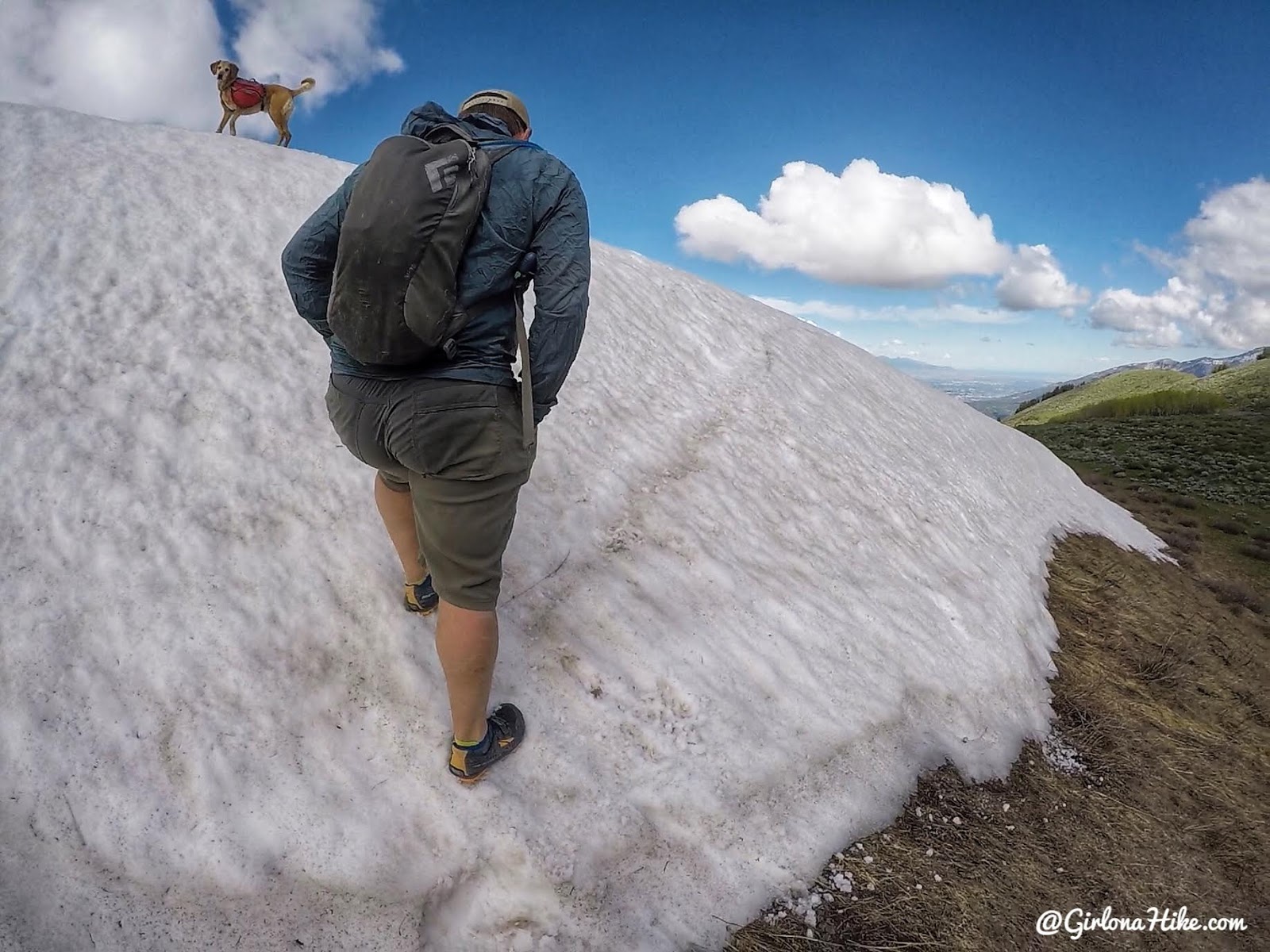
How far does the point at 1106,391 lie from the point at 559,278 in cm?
14929

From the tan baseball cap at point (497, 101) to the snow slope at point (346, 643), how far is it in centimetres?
326

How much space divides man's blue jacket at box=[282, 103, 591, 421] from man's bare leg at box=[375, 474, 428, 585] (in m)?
1.11

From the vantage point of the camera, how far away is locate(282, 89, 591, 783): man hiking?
277 cm

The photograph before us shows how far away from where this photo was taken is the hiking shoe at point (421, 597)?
4.74 m

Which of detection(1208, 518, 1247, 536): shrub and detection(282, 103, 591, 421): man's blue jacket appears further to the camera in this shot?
detection(1208, 518, 1247, 536): shrub

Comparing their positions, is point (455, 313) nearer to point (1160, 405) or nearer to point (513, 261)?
point (513, 261)

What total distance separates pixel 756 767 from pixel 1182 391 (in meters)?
118

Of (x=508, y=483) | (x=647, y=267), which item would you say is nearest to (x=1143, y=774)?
(x=508, y=483)

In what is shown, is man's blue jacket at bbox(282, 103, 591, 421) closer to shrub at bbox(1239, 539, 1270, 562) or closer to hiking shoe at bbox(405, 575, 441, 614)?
hiking shoe at bbox(405, 575, 441, 614)

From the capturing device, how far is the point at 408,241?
2744mm

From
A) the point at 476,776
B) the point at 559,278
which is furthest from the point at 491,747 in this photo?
the point at 559,278

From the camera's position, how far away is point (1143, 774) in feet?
20.3

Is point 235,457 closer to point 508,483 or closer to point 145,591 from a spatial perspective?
point 145,591

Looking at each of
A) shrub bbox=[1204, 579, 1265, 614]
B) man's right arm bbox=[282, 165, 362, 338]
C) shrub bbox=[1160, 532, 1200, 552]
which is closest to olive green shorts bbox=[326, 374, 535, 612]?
man's right arm bbox=[282, 165, 362, 338]
